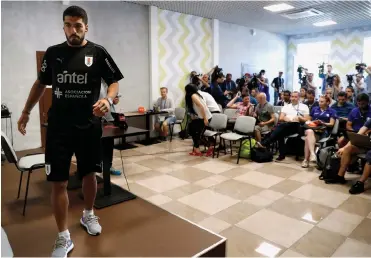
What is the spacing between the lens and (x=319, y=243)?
2.43 m

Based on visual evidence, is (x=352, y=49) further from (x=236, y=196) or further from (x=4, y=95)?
(x=4, y=95)

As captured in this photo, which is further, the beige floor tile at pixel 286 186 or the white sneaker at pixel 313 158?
the white sneaker at pixel 313 158

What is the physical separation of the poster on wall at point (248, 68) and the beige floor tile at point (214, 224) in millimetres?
6518

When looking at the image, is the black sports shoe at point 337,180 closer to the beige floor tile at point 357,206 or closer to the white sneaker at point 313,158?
the beige floor tile at point 357,206

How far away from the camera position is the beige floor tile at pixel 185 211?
2.87m

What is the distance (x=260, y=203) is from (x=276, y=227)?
0.53 m

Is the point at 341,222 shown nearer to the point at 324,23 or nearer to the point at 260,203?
the point at 260,203

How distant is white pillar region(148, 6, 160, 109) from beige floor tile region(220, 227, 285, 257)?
14.5 ft

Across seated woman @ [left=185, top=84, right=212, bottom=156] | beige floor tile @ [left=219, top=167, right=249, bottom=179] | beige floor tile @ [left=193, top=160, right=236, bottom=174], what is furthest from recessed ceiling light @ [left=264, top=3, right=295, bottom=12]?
beige floor tile @ [left=219, top=167, right=249, bottom=179]

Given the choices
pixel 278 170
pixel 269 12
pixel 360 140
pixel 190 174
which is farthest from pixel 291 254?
pixel 269 12

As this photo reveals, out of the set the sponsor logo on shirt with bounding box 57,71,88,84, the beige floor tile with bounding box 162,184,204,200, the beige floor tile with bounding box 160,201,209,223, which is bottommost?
the beige floor tile with bounding box 160,201,209,223

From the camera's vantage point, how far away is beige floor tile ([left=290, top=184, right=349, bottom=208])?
10.6 feet

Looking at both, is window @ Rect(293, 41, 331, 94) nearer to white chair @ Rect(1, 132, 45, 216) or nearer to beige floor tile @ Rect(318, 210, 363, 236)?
beige floor tile @ Rect(318, 210, 363, 236)


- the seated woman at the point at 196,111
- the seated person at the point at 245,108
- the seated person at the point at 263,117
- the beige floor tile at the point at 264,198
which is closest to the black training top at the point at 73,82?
the beige floor tile at the point at 264,198
